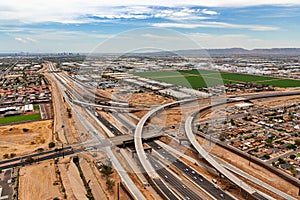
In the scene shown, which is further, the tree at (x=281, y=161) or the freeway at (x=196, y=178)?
the tree at (x=281, y=161)

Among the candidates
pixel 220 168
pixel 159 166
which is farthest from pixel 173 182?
pixel 220 168

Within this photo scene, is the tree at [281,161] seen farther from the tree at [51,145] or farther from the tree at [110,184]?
the tree at [51,145]

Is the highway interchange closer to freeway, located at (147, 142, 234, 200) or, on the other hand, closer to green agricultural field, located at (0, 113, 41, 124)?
freeway, located at (147, 142, 234, 200)

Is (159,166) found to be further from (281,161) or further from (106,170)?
(281,161)

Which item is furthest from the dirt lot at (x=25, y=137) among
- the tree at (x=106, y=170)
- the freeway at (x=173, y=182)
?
the freeway at (x=173, y=182)

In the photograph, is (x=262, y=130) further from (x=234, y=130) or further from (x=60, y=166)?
(x=60, y=166)

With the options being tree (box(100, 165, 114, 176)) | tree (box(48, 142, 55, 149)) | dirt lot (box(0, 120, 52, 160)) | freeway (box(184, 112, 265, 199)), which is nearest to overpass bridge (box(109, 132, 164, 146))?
freeway (box(184, 112, 265, 199))
